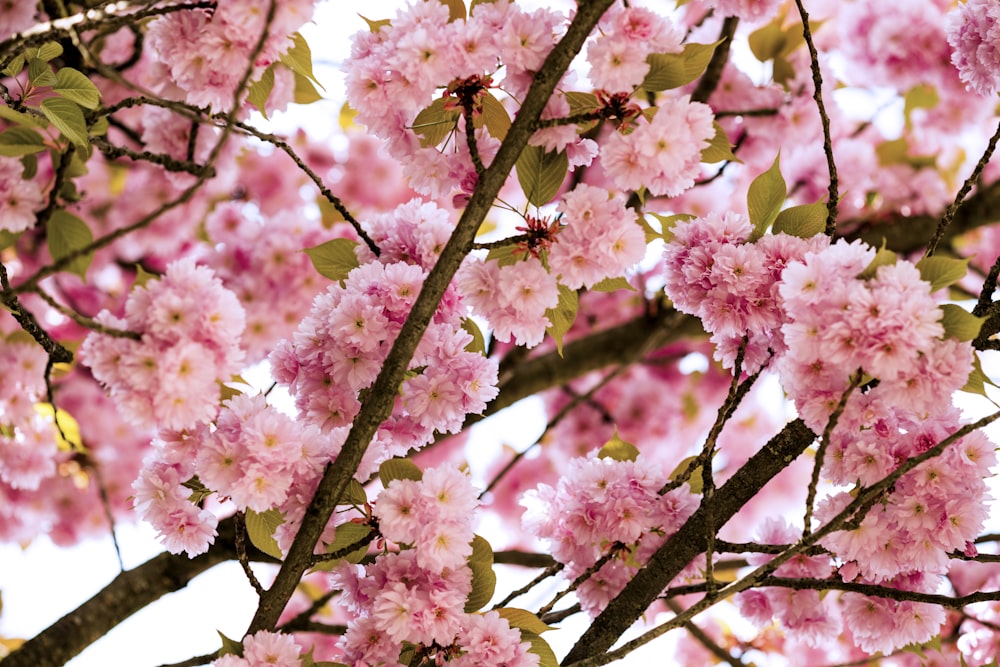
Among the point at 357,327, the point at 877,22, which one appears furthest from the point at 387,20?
the point at 877,22

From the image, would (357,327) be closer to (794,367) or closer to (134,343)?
(134,343)

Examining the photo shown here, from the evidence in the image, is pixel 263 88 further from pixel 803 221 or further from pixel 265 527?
pixel 803 221

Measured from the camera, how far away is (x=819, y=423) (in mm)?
1055

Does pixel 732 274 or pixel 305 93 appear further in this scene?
pixel 305 93

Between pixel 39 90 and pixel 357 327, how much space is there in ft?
2.34

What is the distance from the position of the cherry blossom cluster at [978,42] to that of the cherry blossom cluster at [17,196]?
156 cm

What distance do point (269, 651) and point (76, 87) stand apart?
0.80 meters

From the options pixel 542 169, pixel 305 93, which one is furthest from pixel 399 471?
pixel 305 93

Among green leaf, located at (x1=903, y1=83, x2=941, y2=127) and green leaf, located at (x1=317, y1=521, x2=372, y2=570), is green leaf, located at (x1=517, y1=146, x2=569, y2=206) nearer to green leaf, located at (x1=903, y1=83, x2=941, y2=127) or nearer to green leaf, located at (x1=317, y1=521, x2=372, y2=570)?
green leaf, located at (x1=317, y1=521, x2=372, y2=570)

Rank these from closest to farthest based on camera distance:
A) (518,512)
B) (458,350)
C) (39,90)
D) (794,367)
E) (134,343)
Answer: (134,343) < (794,367) < (458,350) < (39,90) < (518,512)

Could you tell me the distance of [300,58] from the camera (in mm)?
1358

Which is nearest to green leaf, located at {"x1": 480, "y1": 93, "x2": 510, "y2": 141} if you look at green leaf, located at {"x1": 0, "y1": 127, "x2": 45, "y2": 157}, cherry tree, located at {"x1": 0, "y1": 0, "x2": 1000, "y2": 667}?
cherry tree, located at {"x1": 0, "y1": 0, "x2": 1000, "y2": 667}

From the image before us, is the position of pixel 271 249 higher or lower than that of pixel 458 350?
higher

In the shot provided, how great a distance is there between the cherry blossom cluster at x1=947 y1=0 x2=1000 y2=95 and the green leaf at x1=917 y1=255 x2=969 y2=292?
1.75 ft
